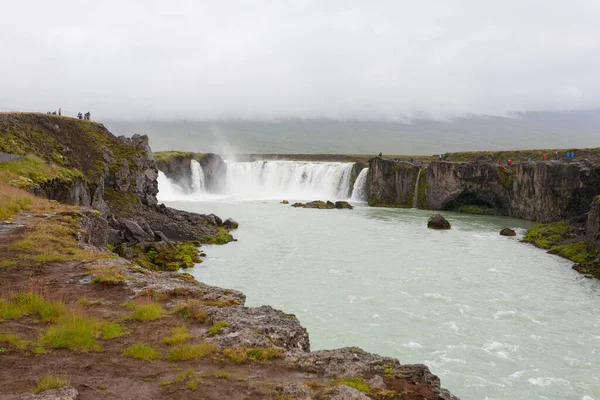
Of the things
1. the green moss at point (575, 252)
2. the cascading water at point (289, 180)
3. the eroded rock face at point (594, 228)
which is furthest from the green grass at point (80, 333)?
the cascading water at point (289, 180)

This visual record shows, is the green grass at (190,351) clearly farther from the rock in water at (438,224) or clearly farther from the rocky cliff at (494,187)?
the rocky cliff at (494,187)

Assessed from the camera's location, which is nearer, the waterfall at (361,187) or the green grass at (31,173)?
the green grass at (31,173)

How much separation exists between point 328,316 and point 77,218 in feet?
43.0

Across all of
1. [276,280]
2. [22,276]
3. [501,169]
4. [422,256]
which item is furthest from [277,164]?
[22,276]

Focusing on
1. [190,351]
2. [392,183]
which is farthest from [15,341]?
[392,183]

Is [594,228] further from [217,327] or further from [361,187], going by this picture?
[361,187]

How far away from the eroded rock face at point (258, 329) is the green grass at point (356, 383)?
2211 mm

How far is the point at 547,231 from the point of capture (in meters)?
46.8

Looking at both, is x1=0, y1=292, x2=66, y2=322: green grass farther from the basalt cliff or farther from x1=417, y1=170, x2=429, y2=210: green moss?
x1=417, y1=170, x2=429, y2=210: green moss

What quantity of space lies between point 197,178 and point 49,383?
299 ft

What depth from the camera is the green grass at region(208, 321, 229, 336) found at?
10.8 m

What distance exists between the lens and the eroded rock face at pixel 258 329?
10336 mm

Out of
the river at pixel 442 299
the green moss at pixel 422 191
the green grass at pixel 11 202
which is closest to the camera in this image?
the river at pixel 442 299

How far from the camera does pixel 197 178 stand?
96.4 m
